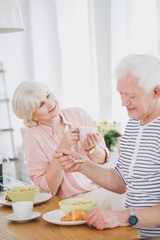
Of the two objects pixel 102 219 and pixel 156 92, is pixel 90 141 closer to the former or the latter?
pixel 156 92

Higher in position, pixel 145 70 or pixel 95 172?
pixel 145 70

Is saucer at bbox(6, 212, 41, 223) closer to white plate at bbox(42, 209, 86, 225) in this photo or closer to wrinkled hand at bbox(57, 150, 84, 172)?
white plate at bbox(42, 209, 86, 225)

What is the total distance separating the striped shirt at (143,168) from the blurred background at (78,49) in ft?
6.34

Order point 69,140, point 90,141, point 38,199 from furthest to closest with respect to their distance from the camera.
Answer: point 90,141
point 69,140
point 38,199

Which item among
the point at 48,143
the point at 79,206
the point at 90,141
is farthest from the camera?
the point at 48,143

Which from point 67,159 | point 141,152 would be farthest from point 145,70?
point 67,159

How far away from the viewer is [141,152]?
191 centimetres

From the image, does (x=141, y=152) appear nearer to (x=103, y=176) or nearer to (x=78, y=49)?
(x=103, y=176)

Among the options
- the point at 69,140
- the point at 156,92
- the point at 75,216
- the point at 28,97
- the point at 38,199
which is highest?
the point at 156,92

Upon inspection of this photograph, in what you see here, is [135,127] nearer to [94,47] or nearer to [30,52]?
[94,47]

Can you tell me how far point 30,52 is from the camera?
→ 6.55 metres

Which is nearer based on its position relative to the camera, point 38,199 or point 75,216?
point 75,216

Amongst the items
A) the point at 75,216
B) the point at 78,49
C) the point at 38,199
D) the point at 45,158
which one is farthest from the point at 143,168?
the point at 78,49

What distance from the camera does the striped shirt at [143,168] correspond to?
185cm
